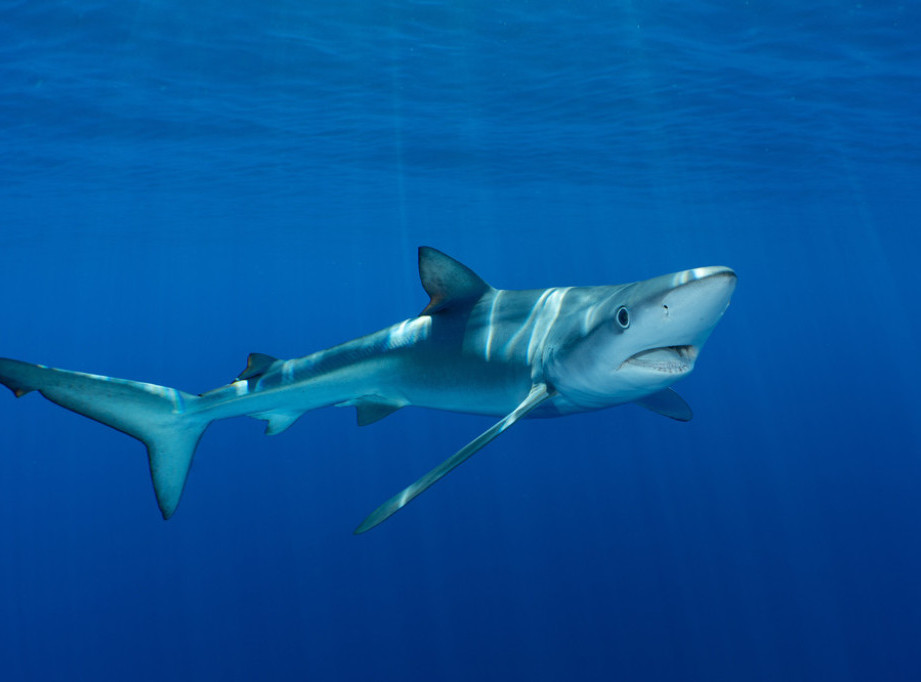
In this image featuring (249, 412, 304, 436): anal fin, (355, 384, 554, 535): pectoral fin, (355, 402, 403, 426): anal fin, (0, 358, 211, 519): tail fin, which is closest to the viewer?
(355, 384, 554, 535): pectoral fin


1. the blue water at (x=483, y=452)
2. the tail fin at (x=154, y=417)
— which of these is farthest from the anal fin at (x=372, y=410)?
the blue water at (x=483, y=452)

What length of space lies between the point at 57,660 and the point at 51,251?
31.8 metres

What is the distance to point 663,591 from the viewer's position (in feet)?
39.1

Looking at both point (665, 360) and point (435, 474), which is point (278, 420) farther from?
point (665, 360)

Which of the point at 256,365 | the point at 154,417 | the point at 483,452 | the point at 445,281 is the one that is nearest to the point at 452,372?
the point at 445,281

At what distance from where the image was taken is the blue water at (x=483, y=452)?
11.1 m

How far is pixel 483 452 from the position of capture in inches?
761

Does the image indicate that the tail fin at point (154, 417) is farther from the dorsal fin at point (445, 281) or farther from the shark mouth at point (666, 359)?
the shark mouth at point (666, 359)

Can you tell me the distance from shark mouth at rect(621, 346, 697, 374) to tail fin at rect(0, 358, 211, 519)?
3232mm

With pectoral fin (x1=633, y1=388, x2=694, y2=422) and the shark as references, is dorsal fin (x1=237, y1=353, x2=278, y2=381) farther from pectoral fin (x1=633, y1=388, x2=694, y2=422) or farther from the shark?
pectoral fin (x1=633, y1=388, x2=694, y2=422)

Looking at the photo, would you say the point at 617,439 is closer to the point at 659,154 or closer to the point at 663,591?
the point at 663,591

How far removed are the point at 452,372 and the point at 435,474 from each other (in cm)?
167

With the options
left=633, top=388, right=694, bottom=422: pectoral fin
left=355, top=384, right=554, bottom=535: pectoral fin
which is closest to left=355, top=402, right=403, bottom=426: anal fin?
left=355, top=384, right=554, bottom=535: pectoral fin

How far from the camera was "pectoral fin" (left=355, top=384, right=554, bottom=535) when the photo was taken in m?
3.23
